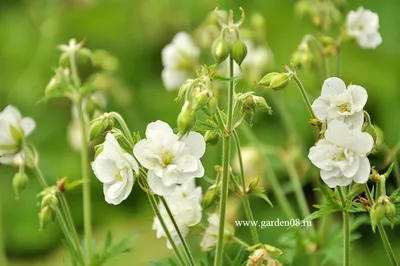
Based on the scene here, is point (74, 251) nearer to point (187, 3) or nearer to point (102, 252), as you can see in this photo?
point (102, 252)

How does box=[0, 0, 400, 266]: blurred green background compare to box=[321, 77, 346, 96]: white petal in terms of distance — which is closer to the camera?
box=[321, 77, 346, 96]: white petal

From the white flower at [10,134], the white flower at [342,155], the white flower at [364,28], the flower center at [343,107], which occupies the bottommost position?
the white flower at [342,155]

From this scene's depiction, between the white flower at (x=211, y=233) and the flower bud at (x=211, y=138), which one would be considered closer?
the flower bud at (x=211, y=138)

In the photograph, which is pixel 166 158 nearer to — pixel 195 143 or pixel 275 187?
pixel 195 143

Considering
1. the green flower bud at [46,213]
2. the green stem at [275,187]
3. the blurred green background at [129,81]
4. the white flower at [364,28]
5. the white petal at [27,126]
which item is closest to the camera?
the green flower bud at [46,213]

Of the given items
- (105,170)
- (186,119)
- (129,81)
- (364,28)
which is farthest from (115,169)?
(129,81)

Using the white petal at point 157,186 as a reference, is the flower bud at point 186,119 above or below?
above

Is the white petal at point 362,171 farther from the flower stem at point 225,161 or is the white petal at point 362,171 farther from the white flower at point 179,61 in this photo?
the white flower at point 179,61

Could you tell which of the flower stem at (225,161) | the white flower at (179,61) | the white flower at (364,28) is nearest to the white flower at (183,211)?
the flower stem at (225,161)

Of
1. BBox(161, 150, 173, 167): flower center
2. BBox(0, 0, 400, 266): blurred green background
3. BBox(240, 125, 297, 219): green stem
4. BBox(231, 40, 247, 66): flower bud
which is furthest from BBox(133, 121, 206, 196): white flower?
BBox(0, 0, 400, 266): blurred green background

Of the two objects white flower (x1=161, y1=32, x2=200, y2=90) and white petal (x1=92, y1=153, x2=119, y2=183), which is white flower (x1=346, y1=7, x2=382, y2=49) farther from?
white petal (x1=92, y1=153, x2=119, y2=183)
